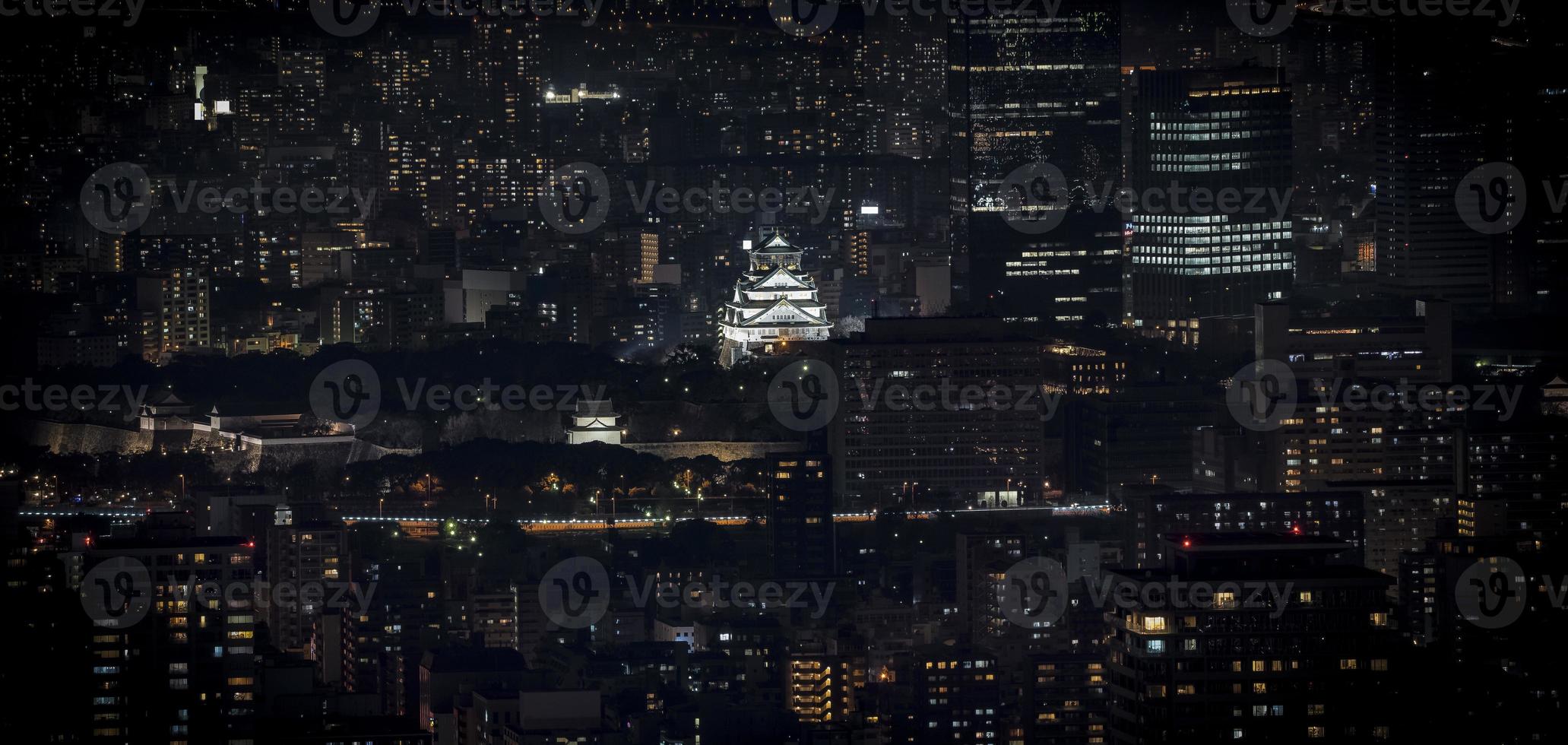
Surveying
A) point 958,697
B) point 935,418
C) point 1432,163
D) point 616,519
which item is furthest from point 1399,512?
point 1432,163

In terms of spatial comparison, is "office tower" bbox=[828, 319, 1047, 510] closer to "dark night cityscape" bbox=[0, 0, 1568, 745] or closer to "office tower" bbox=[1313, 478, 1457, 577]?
"dark night cityscape" bbox=[0, 0, 1568, 745]

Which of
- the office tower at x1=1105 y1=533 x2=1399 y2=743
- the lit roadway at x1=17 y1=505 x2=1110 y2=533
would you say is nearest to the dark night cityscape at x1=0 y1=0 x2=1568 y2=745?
the office tower at x1=1105 y1=533 x2=1399 y2=743

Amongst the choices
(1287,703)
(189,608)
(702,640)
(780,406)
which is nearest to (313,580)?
(702,640)

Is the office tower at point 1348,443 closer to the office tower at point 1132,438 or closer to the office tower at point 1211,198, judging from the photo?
the office tower at point 1132,438

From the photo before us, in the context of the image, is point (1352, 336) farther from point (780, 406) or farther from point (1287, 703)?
point (1287, 703)

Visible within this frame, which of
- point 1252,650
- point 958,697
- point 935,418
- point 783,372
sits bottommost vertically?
point 958,697

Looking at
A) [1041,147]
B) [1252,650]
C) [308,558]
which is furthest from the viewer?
[1041,147]

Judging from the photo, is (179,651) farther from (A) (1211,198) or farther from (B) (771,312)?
(A) (1211,198)
